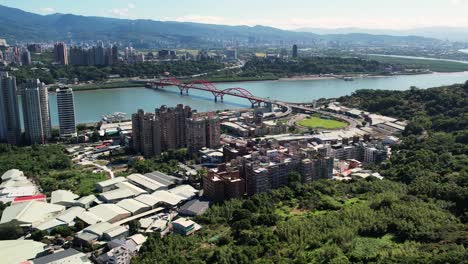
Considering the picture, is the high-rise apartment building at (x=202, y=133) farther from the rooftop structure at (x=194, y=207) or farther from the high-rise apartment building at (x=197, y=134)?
the rooftop structure at (x=194, y=207)

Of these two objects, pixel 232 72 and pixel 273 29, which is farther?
pixel 273 29

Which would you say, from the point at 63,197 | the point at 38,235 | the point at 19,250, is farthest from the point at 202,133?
the point at 19,250

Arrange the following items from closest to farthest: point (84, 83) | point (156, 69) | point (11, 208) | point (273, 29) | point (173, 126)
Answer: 1. point (11, 208)
2. point (173, 126)
3. point (84, 83)
4. point (156, 69)
5. point (273, 29)

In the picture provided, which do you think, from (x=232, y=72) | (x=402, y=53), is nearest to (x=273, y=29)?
(x=402, y=53)

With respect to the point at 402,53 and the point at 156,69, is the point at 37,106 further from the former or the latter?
the point at 402,53

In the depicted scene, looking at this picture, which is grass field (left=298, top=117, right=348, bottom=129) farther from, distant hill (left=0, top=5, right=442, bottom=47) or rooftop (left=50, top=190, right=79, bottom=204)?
distant hill (left=0, top=5, right=442, bottom=47)

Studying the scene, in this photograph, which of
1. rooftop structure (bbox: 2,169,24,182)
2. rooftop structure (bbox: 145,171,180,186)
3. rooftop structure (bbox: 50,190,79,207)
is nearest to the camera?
rooftop structure (bbox: 50,190,79,207)

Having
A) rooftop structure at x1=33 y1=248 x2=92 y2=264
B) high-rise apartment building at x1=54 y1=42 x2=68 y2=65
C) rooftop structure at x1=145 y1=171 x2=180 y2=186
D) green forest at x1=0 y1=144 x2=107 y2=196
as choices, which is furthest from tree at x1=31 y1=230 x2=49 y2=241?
high-rise apartment building at x1=54 y1=42 x2=68 y2=65
